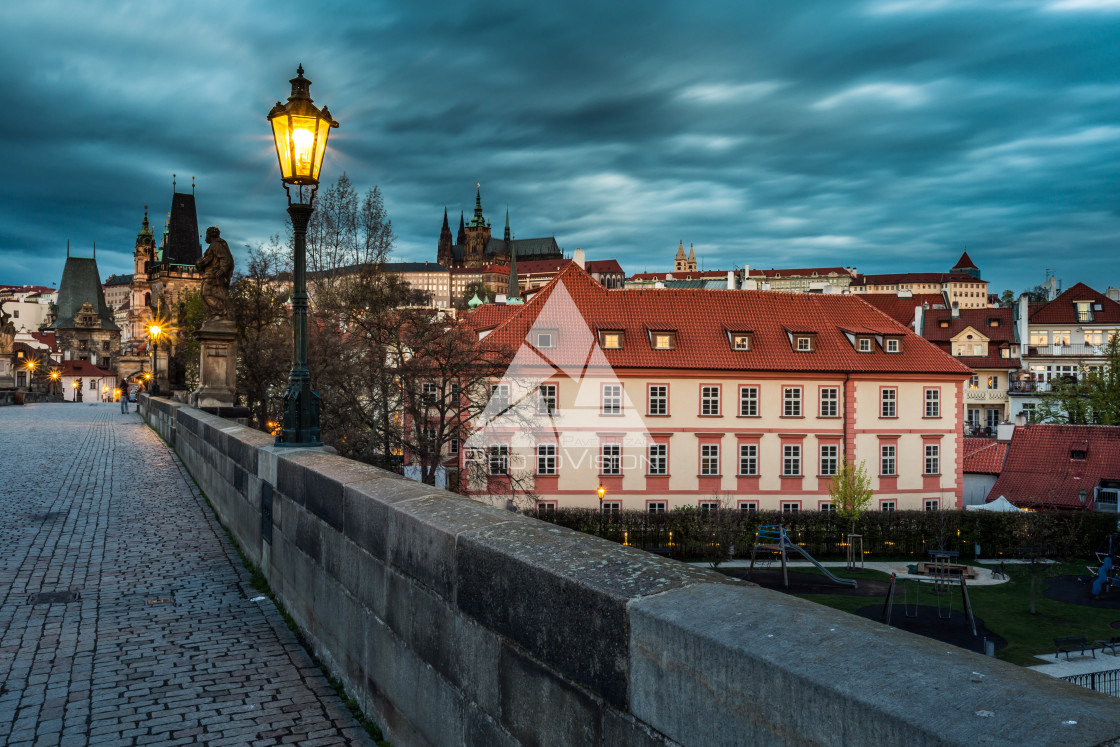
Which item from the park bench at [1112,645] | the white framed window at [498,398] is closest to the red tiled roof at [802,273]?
the white framed window at [498,398]

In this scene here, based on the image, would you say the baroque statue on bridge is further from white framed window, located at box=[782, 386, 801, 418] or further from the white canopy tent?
the white canopy tent

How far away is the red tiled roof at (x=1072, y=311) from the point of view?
7469 centimetres

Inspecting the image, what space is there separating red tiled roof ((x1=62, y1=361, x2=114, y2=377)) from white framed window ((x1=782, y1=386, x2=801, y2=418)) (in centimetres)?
8979

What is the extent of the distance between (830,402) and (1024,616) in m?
17.4

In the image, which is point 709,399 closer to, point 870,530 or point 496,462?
point 870,530

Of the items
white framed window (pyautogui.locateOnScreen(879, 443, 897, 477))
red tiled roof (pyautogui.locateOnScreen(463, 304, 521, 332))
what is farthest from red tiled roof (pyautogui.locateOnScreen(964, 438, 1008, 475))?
red tiled roof (pyautogui.locateOnScreen(463, 304, 521, 332))

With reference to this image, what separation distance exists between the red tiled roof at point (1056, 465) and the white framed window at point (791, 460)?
11115mm

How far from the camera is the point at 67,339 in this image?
112125 mm

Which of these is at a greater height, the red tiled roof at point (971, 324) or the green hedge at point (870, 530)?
the red tiled roof at point (971, 324)

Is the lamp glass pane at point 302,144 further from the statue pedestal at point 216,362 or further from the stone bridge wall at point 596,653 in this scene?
the statue pedestal at point 216,362

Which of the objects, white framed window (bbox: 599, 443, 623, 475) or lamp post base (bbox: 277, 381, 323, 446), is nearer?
lamp post base (bbox: 277, 381, 323, 446)

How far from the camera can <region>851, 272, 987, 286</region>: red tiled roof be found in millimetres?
182875

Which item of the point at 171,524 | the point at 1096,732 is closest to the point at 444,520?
the point at 1096,732

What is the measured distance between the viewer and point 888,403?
44.1 m
